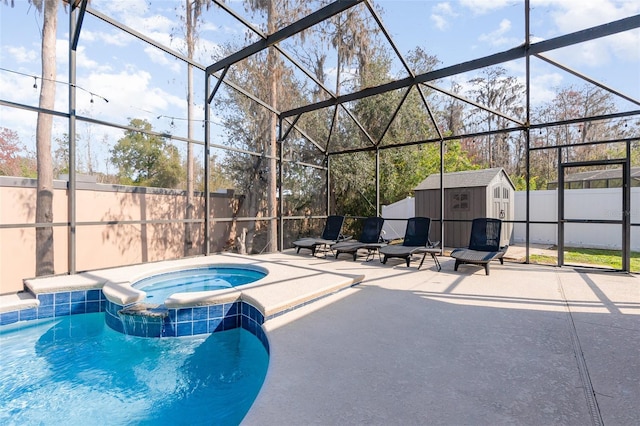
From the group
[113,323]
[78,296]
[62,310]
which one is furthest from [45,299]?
[113,323]

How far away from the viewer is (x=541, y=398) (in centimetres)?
210

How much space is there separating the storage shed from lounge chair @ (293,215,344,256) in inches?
161

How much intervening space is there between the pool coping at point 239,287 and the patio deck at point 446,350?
0.11ft

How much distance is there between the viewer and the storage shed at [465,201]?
10586mm

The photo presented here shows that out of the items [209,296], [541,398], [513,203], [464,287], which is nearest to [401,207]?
[513,203]

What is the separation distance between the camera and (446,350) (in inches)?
110

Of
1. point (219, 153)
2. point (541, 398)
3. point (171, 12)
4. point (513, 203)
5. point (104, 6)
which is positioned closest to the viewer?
point (541, 398)

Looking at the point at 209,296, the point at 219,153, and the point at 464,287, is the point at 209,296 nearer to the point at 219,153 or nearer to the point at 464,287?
the point at 464,287

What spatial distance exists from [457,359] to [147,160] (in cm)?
1300

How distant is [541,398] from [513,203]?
484 inches

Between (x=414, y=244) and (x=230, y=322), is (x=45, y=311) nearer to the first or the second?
(x=230, y=322)

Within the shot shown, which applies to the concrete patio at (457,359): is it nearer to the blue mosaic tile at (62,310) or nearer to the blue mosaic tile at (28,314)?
the blue mosaic tile at (62,310)

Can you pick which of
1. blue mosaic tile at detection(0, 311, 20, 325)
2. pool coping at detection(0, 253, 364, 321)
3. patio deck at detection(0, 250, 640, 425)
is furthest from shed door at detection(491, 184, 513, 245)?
blue mosaic tile at detection(0, 311, 20, 325)

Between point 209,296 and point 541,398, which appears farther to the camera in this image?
point 209,296
